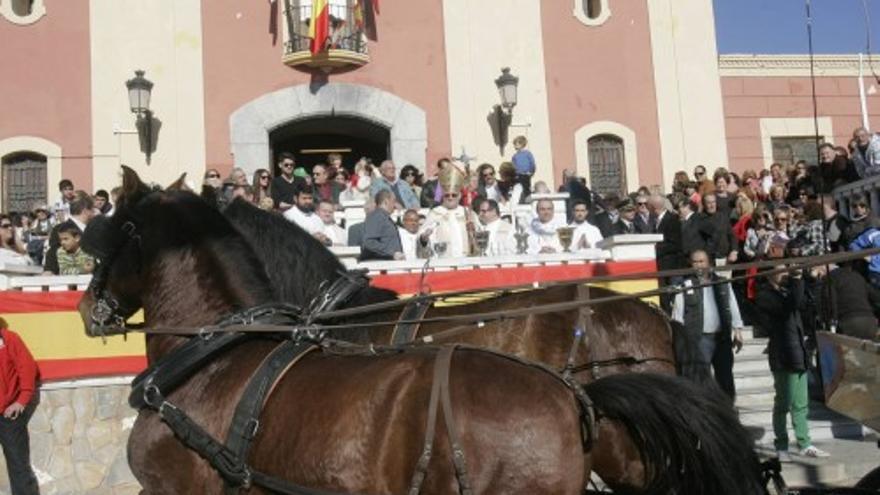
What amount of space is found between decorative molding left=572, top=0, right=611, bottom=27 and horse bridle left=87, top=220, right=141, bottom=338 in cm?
1623

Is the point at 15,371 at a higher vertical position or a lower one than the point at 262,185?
lower

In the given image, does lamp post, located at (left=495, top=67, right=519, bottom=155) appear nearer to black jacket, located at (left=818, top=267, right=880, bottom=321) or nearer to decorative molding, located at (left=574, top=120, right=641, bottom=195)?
decorative molding, located at (left=574, top=120, right=641, bottom=195)

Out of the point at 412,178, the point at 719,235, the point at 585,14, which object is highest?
the point at 585,14

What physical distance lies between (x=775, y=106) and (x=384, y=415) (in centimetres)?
2083

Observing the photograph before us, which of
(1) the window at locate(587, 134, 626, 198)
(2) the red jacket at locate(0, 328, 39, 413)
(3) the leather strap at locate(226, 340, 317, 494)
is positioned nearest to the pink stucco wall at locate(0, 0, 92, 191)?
(2) the red jacket at locate(0, 328, 39, 413)

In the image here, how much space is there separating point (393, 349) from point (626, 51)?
54.9 ft

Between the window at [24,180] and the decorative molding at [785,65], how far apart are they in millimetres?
14790

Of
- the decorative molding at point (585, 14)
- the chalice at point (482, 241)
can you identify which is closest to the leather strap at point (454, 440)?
the chalice at point (482, 241)

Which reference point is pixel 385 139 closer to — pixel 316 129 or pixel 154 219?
pixel 316 129

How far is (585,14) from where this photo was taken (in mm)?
19906

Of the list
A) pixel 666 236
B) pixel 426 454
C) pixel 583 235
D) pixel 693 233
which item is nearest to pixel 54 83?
pixel 583 235

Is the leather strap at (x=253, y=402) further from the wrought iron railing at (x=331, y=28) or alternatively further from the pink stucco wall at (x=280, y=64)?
the wrought iron railing at (x=331, y=28)

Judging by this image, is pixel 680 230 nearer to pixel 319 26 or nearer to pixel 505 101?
pixel 505 101

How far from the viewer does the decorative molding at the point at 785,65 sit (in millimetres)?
22219
